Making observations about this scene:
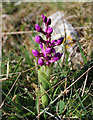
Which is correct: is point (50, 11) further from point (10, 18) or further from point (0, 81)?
point (0, 81)

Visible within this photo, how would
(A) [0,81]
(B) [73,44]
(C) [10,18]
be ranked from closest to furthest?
(A) [0,81] → (B) [73,44] → (C) [10,18]

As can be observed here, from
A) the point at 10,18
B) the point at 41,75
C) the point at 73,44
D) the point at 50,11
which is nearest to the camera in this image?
the point at 41,75

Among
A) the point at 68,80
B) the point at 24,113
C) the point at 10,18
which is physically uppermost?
the point at 10,18

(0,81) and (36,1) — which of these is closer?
(0,81)

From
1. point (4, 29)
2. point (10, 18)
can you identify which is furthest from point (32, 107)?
point (10, 18)

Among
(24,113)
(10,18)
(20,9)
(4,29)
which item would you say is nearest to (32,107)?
(24,113)

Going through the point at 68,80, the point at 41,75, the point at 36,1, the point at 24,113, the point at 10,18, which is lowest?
the point at 24,113

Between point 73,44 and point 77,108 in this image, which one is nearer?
point 77,108

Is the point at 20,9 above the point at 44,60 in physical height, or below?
above

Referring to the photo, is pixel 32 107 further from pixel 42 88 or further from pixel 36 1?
pixel 36 1
